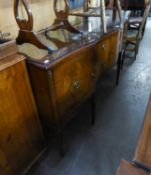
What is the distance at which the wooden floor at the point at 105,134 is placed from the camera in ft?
4.23

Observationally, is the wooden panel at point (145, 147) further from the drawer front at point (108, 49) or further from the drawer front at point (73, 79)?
the drawer front at point (108, 49)

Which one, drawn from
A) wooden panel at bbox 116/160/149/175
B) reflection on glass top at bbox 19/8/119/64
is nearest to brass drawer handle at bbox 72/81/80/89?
reflection on glass top at bbox 19/8/119/64

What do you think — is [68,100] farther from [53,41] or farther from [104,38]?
[104,38]

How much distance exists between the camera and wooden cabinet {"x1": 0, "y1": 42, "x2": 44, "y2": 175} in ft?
2.75

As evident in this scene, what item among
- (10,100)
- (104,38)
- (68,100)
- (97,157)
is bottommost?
(97,157)

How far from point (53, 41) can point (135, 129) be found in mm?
1099

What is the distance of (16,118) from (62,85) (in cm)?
33

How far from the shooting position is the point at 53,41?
3.95 feet

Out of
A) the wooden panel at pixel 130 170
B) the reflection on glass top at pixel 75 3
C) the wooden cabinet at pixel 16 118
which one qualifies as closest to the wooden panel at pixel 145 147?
the wooden panel at pixel 130 170

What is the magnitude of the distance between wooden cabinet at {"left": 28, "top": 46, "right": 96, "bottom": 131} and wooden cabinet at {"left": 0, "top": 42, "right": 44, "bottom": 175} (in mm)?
58

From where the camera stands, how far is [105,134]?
155 centimetres

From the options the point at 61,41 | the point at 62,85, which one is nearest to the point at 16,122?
the point at 62,85

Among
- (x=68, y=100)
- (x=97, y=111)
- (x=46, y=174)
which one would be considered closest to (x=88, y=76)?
(x=68, y=100)

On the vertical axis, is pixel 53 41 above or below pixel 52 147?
above
